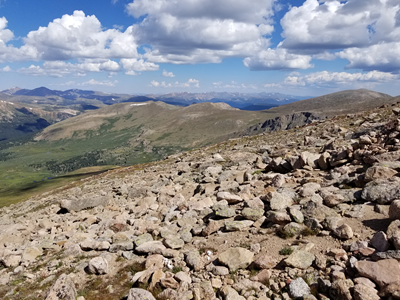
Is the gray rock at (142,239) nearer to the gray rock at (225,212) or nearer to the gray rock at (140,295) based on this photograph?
the gray rock at (225,212)

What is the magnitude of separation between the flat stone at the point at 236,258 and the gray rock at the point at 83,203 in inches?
862

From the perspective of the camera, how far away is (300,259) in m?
9.82

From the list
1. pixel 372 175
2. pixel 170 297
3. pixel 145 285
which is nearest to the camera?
pixel 170 297

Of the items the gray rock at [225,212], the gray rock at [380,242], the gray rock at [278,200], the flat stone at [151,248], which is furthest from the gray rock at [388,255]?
the flat stone at [151,248]

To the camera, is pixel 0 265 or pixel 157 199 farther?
pixel 157 199

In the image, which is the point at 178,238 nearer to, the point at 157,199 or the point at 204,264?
the point at 204,264

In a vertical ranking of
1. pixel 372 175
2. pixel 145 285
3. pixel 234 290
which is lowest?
pixel 145 285

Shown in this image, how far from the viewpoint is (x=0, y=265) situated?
1553cm

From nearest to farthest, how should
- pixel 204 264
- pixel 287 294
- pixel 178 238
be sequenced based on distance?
pixel 287 294, pixel 204 264, pixel 178 238

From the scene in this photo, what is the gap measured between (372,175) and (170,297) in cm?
1291

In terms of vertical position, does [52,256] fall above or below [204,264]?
below

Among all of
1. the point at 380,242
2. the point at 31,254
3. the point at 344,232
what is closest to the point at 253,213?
the point at 344,232

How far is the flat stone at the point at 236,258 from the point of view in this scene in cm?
1053

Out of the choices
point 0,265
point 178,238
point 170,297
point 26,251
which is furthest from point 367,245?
point 0,265
